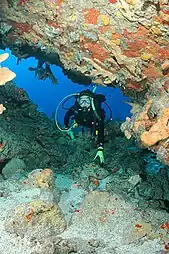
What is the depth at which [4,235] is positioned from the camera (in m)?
4.61

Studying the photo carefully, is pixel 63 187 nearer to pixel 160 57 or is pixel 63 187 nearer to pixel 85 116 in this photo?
pixel 85 116

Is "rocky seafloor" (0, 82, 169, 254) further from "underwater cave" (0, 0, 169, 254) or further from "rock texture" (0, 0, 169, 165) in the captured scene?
"rock texture" (0, 0, 169, 165)

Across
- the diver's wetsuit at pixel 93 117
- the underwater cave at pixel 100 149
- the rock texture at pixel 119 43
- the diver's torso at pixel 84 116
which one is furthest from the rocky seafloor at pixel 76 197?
the rock texture at pixel 119 43

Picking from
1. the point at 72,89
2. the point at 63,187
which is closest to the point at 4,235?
the point at 63,187

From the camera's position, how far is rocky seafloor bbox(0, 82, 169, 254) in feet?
15.3

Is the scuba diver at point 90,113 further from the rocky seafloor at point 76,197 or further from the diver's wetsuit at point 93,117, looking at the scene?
the rocky seafloor at point 76,197

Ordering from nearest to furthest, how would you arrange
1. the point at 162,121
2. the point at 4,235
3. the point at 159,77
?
the point at 162,121
the point at 4,235
the point at 159,77

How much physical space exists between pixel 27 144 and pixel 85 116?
185cm

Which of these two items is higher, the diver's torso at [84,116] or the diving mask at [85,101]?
the diving mask at [85,101]

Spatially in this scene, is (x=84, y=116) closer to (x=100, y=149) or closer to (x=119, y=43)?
(x=100, y=149)

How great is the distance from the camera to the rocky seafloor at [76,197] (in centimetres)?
467

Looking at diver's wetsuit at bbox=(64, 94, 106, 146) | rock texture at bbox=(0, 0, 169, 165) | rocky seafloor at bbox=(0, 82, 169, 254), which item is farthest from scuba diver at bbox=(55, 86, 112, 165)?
rock texture at bbox=(0, 0, 169, 165)

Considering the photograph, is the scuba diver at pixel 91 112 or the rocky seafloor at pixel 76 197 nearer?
the rocky seafloor at pixel 76 197

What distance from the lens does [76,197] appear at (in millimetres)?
6156
